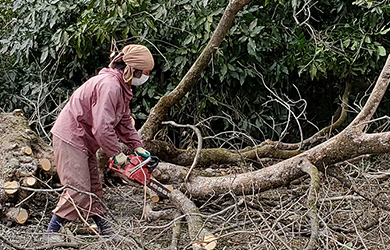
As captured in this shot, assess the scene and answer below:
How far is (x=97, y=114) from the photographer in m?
3.03

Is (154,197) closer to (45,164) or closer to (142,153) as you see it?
(142,153)

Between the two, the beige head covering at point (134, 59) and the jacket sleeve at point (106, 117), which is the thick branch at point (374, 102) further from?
the jacket sleeve at point (106, 117)

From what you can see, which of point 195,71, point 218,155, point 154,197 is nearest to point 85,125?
point 154,197

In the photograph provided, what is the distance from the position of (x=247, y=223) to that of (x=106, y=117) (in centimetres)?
138

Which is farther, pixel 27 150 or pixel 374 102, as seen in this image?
pixel 27 150

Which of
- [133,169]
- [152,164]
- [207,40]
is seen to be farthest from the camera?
[207,40]

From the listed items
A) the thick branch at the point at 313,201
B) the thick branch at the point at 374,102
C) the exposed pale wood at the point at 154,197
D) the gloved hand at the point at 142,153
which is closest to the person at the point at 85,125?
the gloved hand at the point at 142,153

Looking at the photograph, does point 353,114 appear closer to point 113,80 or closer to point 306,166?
point 306,166

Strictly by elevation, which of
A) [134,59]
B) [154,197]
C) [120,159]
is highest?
[134,59]

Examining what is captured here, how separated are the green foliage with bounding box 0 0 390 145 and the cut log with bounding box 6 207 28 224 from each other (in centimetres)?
190

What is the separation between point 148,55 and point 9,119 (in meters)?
1.49

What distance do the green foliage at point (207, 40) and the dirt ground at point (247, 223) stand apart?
119 centimetres

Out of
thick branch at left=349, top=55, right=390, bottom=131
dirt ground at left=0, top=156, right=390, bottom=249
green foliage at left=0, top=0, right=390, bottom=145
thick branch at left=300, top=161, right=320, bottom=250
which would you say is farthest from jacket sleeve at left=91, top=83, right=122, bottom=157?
green foliage at left=0, top=0, right=390, bottom=145

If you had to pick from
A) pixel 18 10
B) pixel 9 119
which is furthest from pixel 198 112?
pixel 18 10
